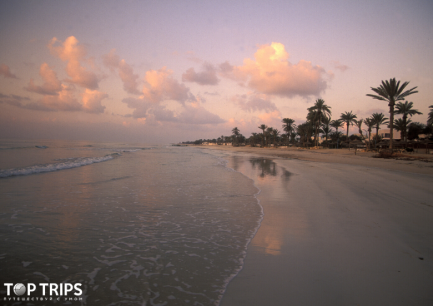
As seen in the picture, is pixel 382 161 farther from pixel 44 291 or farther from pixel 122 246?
pixel 44 291

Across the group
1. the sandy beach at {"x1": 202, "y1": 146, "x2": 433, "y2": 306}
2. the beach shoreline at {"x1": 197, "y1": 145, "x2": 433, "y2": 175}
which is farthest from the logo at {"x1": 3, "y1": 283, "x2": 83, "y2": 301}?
the beach shoreline at {"x1": 197, "y1": 145, "x2": 433, "y2": 175}

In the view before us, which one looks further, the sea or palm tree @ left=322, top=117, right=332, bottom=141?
palm tree @ left=322, top=117, right=332, bottom=141

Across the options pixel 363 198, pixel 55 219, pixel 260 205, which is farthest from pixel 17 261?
pixel 363 198

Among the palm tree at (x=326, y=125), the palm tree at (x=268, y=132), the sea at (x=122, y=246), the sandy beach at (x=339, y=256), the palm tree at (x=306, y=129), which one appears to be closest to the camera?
the sandy beach at (x=339, y=256)

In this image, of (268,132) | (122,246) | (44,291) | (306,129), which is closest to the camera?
(44,291)

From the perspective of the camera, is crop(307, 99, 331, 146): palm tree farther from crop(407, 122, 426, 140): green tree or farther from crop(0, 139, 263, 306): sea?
crop(0, 139, 263, 306): sea

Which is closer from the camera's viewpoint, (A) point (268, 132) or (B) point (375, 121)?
(B) point (375, 121)

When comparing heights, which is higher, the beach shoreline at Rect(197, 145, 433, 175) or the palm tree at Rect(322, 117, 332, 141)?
the palm tree at Rect(322, 117, 332, 141)

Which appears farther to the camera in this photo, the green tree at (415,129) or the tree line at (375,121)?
the green tree at (415,129)

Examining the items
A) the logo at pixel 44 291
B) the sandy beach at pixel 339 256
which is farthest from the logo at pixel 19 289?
the sandy beach at pixel 339 256

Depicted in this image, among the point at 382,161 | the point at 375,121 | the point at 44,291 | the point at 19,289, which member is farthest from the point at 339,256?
the point at 375,121

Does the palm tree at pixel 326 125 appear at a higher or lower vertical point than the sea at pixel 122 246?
higher

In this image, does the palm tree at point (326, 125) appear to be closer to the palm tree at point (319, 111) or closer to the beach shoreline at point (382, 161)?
the palm tree at point (319, 111)

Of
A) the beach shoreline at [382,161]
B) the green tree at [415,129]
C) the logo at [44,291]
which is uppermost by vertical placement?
the green tree at [415,129]
